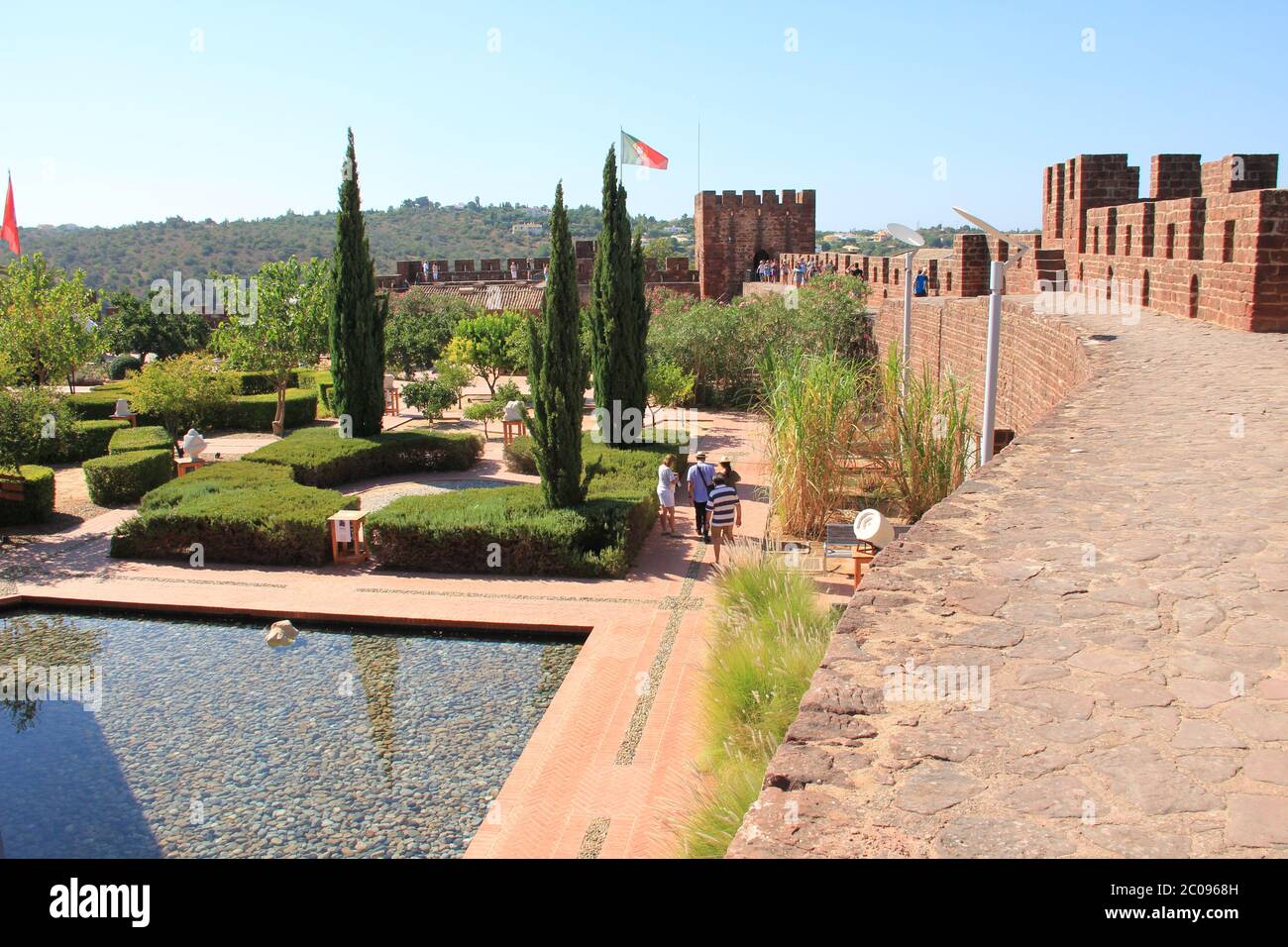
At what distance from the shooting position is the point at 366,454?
1852 centimetres

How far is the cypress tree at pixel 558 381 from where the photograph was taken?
43.5 feet

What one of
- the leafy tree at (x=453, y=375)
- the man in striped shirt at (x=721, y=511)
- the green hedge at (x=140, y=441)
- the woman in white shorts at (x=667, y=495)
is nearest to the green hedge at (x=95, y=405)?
the green hedge at (x=140, y=441)

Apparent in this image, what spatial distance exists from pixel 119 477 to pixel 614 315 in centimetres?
837

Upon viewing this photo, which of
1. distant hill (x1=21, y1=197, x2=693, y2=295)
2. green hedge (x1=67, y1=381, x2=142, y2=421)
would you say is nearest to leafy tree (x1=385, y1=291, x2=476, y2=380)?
green hedge (x1=67, y1=381, x2=142, y2=421)

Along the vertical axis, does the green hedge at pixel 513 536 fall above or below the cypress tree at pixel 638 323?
below

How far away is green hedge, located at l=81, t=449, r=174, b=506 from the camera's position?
16.9 metres

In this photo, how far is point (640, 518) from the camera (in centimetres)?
1340

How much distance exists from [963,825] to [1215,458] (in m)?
4.15

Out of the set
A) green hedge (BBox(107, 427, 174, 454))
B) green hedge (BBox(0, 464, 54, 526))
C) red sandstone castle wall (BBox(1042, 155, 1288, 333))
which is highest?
red sandstone castle wall (BBox(1042, 155, 1288, 333))

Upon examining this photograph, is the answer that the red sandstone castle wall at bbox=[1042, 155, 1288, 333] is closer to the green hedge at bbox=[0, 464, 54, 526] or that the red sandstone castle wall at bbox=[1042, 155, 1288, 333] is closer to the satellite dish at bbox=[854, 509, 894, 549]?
the satellite dish at bbox=[854, 509, 894, 549]

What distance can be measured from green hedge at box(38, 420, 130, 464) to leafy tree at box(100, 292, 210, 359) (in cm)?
1384

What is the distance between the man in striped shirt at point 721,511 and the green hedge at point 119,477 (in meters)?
10.2

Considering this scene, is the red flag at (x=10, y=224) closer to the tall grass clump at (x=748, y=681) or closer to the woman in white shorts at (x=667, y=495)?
the woman in white shorts at (x=667, y=495)

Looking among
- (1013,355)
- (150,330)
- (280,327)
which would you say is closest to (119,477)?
(280,327)
